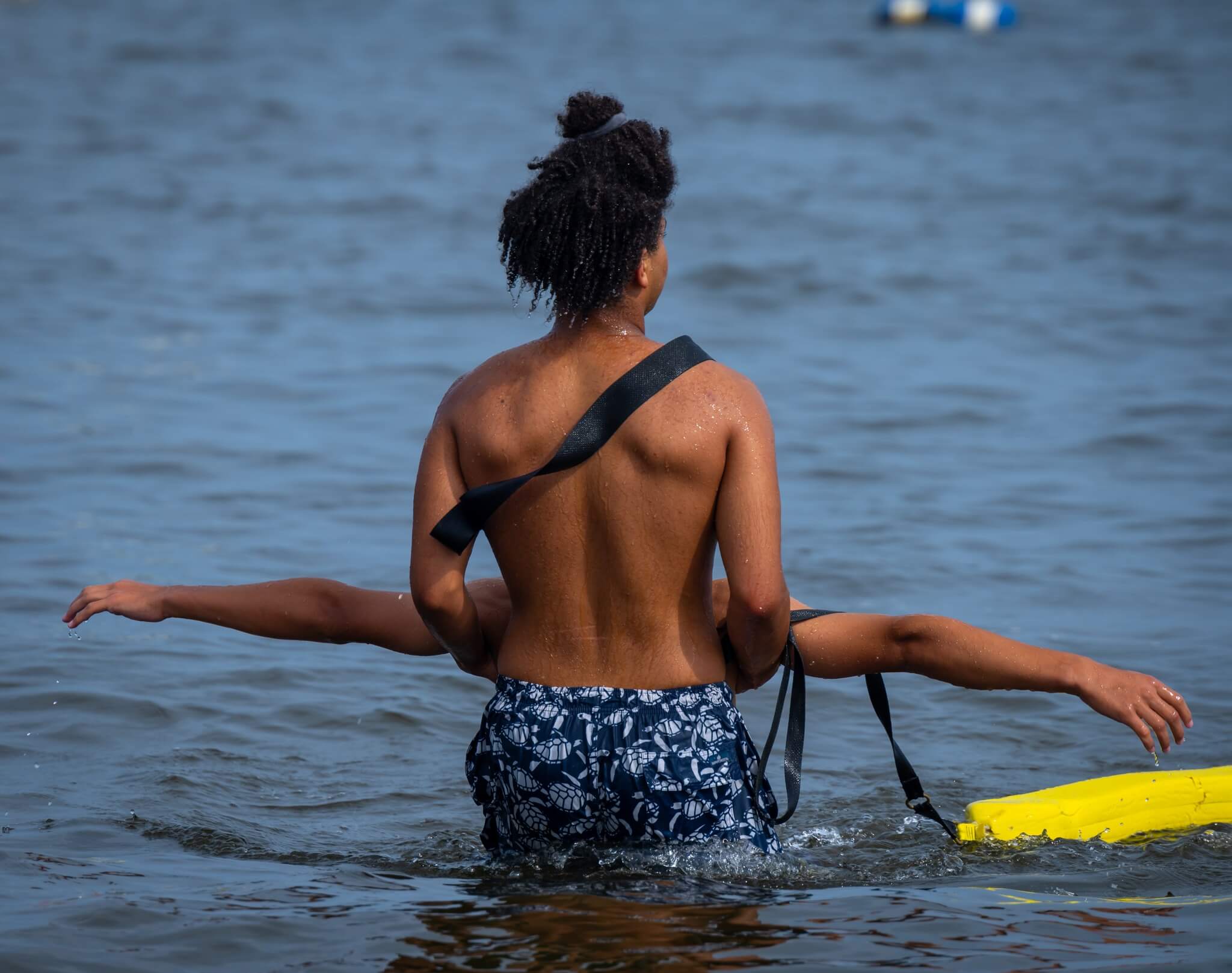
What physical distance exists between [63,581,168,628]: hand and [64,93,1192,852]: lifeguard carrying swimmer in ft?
2.56

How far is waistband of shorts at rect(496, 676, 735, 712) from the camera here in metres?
3.56

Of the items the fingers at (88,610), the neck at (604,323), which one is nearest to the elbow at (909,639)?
the neck at (604,323)

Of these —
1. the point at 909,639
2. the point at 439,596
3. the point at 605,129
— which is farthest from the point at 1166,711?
the point at 605,129

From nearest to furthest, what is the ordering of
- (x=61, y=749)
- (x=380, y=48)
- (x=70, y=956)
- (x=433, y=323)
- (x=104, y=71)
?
(x=70, y=956)
(x=61, y=749)
(x=433, y=323)
(x=104, y=71)
(x=380, y=48)

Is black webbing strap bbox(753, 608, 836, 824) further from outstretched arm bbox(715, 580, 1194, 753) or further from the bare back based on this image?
the bare back

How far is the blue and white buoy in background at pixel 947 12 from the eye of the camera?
113 ft

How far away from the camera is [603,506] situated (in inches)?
136

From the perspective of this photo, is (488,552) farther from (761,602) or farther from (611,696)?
(761,602)

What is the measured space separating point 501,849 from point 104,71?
25.8 m

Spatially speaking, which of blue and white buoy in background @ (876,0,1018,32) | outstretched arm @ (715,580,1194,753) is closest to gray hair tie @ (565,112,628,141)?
outstretched arm @ (715,580,1194,753)

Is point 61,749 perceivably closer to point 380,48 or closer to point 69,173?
point 69,173

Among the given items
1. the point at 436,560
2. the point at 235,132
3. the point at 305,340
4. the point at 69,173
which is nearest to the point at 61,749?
the point at 436,560

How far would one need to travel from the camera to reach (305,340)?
1245cm

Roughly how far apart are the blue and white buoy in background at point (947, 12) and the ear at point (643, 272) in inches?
1300
